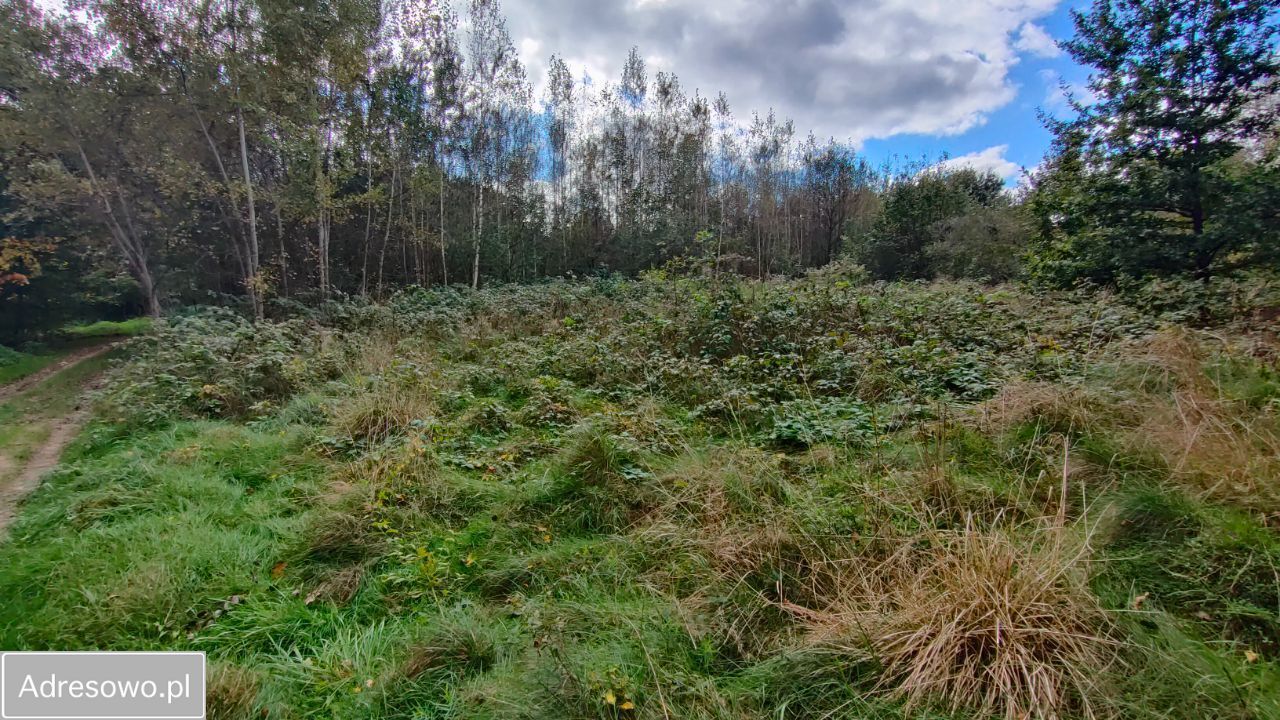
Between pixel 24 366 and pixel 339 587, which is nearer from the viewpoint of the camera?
pixel 339 587

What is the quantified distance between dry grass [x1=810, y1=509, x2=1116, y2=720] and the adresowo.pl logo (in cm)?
246

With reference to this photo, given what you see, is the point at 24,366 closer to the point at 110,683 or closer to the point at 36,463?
the point at 36,463

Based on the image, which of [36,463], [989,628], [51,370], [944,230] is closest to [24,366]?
[51,370]

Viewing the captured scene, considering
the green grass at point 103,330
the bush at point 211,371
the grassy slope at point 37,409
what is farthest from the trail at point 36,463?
the green grass at point 103,330

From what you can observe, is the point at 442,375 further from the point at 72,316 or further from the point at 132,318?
the point at 132,318

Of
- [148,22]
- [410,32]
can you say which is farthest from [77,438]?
[410,32]

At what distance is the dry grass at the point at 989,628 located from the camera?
4.88ft

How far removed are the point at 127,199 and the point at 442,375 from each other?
39.8ft

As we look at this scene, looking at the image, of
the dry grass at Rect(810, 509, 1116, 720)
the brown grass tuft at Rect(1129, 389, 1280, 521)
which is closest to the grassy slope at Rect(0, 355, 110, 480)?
the dry grass at Rect(810, 509, 1116, 720)

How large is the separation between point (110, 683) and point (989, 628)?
346cm

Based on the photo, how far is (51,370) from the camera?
1077 cm

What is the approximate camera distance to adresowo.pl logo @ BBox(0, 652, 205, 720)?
1.81 meters

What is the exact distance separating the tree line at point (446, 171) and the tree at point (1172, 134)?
1.2 inches

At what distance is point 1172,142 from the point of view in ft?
23.8
